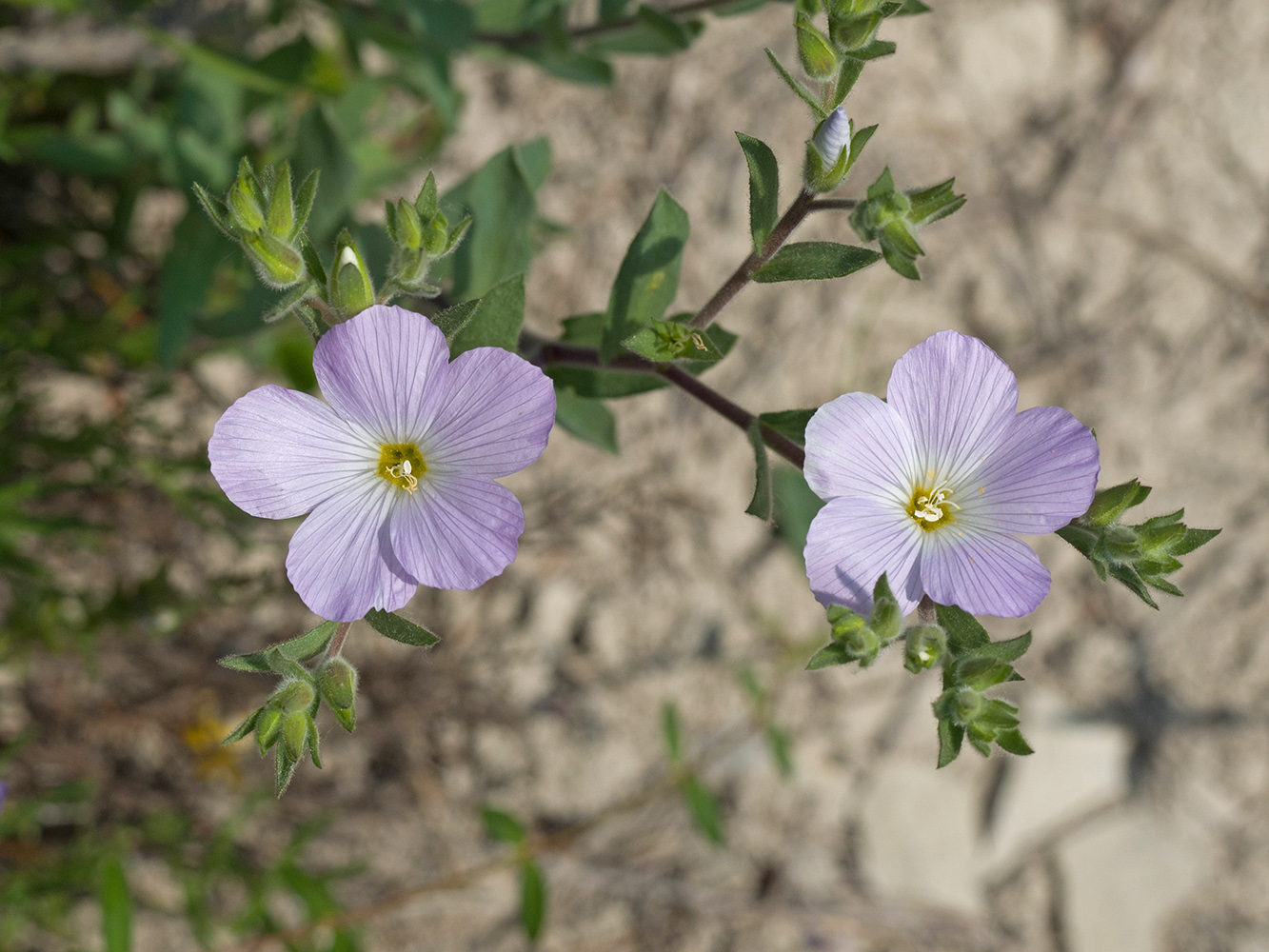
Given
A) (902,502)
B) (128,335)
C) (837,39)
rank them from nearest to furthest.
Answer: (837,39), (902,502), (128,335)

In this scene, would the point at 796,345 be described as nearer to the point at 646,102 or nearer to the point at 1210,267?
the point at 646,102

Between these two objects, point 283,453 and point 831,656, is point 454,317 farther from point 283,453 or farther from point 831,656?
point 831,656

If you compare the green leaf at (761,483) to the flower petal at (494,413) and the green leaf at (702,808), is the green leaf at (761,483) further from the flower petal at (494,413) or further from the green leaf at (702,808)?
the green leaf at (702,808)

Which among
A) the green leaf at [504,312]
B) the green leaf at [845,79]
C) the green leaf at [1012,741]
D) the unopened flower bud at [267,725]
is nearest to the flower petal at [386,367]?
the green leaf at [504,312]

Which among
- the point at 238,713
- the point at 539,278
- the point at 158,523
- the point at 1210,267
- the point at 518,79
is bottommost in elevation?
the point at 238,713

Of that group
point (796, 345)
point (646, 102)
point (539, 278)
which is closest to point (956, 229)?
point (796, 345)

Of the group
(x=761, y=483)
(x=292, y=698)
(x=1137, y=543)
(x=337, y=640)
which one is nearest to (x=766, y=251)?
(x=761, y=483)
